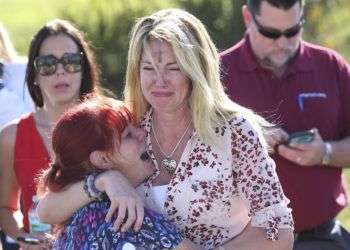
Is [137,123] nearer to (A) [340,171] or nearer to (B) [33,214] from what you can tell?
(B) [33,214]

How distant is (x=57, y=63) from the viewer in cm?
440

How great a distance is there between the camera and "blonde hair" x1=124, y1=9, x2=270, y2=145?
10.9ft

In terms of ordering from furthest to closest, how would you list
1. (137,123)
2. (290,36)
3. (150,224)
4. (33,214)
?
(290,36) < (33,214) < (137,123) < (150,224)

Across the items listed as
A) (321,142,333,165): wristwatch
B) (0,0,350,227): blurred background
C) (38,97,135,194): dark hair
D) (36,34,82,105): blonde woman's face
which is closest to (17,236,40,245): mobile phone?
(36,34,82,105): blonde woman's face

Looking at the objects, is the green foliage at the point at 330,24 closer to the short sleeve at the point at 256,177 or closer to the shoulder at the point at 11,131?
the shoulder at the point at 11,131

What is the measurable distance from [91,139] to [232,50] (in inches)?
64.6

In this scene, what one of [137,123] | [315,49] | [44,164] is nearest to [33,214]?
[44,164]

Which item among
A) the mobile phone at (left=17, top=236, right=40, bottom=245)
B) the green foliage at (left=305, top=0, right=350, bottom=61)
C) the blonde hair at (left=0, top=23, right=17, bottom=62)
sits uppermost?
the blonde hair at (left=0, top=23, right=17, bottom=62)

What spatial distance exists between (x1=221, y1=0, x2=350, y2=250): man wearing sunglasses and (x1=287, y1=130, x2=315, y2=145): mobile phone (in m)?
0.09

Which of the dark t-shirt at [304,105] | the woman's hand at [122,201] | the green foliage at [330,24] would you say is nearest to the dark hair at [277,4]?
the dark t-shirt at [304,105]

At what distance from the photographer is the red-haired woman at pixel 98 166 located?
3.18 m

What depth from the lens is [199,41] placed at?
132 inches

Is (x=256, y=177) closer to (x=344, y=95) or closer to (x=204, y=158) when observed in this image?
(x=204, y=158)

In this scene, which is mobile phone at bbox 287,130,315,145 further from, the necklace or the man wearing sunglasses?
the necklace
